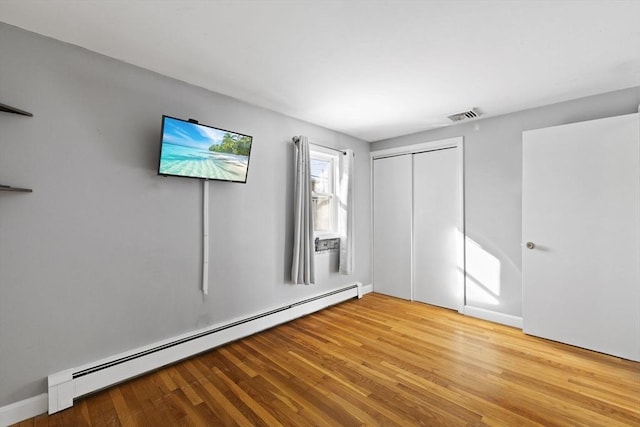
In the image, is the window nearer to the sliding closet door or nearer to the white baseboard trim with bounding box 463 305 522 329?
the sliding closet door

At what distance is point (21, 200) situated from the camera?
1686 millimetres

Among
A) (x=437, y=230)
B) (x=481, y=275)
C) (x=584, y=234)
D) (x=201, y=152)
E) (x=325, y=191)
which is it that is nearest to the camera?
(x=201, y=152)

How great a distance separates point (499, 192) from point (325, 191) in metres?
2.13

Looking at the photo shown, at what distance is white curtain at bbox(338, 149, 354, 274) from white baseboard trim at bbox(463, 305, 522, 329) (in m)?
1.53

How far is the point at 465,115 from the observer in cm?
316

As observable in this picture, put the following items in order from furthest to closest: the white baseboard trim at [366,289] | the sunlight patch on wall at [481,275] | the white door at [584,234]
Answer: the white baseboard trim at [366,289]
the sunlight patch on wall at [481,275]
the white door at [584,234]

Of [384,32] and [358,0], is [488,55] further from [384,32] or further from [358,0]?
[358,0]

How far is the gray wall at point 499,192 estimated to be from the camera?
9.93ft

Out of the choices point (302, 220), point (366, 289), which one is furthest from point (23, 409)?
point (366, 289)

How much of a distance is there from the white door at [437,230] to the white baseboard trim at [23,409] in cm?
382

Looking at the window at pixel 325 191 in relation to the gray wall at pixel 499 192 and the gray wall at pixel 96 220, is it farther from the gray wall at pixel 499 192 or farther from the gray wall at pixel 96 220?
the gray wall at pixel 499 192

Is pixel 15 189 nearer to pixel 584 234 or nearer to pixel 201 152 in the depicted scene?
pixel 201 152

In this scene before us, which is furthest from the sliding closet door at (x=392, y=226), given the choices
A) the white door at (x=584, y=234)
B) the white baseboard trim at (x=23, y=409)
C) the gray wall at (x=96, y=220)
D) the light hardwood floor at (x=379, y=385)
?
the white baseboard trim at (x=23, y=409)

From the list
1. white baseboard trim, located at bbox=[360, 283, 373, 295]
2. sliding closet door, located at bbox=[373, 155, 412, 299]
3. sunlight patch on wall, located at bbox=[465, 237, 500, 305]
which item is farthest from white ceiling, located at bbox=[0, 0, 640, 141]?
white baseboard trim, located at bbox=[360, 283, 373, 295]
